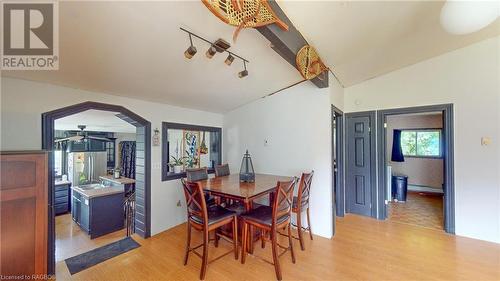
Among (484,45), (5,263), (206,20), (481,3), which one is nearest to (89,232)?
(5,263)

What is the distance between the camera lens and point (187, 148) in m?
4.29

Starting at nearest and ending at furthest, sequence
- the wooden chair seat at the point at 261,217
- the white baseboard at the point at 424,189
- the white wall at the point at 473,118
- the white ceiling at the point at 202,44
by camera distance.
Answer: the white ceiling at the point at 202,44
the wooden chair seat at the point at 261,217
the white wall at the point at 473,118
the white baseboard at the point at 424,189

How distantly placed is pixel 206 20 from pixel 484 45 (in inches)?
158

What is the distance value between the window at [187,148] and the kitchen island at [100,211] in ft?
3.70

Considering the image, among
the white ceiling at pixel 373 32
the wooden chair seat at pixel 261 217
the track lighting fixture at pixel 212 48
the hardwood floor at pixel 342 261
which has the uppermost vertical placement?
the white ceiling at pixel 373 32

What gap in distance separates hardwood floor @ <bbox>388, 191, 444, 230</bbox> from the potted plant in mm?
4000

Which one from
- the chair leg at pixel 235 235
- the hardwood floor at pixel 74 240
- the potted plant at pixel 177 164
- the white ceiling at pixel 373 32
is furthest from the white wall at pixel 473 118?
the hardwood floor at pixel 74 240

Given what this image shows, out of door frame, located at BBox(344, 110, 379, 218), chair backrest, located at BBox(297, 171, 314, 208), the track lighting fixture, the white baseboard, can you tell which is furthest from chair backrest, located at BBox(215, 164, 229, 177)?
the white baseboard

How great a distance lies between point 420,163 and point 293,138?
4413 mm

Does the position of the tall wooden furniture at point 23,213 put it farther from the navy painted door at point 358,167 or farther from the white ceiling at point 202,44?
the navy painted door at point 358,167

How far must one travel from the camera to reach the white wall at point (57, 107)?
2078 millimetres

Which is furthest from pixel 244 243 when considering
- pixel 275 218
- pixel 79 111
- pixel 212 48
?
pixel 79 111

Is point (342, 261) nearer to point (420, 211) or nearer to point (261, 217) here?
point (261, 217)

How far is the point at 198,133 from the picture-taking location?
4.48 metres
